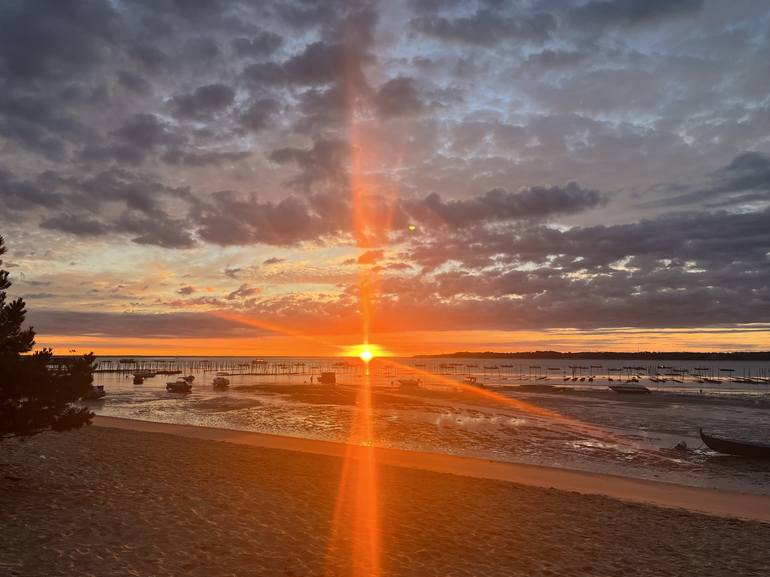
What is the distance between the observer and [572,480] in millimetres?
19922

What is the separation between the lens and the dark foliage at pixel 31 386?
11.5 m

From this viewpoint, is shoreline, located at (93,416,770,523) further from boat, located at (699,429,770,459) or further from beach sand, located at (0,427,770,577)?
boat, located at (699,429,770,459)

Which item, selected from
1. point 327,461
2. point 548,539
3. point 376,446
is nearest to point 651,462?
point 376,446

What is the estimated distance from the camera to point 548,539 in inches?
454

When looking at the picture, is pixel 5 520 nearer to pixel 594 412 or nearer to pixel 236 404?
pixel 236 404

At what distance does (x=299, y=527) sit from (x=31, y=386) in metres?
6.34

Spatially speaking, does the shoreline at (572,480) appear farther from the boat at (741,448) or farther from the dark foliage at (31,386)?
the dark foliage at (31,386)

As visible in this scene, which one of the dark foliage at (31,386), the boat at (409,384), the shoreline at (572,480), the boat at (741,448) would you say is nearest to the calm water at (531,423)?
the boat at (741,448)

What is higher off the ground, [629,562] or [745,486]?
[629,562]

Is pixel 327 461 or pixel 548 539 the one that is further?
pixel 327 461

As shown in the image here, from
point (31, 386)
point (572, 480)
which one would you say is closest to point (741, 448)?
point (572, 480)

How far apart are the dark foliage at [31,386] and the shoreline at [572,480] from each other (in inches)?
479

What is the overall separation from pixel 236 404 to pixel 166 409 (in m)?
6.45

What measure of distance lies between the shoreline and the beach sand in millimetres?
1623
